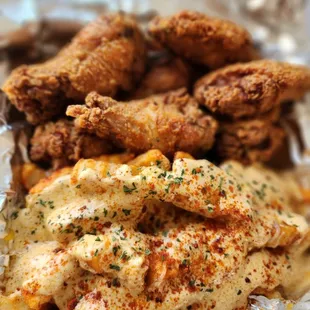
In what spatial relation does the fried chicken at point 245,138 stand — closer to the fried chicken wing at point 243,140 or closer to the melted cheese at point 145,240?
the fried chicken wing at point 243,140

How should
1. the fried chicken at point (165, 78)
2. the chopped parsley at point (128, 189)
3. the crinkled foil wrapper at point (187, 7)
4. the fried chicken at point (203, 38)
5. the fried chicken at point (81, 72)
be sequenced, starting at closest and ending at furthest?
1. the chopped parsley at point (128, 189)
2. the fried chicken at point (81, 72)
3. the fried chicken at point (203, 38)
4. the fried chicken at point (165, 78)
5. the crinkled foil wrapper at point (187, 7)

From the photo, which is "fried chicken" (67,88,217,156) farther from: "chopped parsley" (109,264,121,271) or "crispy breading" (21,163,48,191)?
"chopped parsley" (109,264,121,271)

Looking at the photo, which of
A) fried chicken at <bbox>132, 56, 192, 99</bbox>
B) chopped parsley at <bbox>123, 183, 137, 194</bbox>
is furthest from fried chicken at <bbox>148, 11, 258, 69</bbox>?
chopped parsley at <bbox>123, 183, 137, 194</bbox>

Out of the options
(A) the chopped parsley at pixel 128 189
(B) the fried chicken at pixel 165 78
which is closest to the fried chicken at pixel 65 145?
(A) the chopped parsley at pixel 128 189

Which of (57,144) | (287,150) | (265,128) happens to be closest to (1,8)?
(57,144)

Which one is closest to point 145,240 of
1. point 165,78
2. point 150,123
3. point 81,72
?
point 150,123
